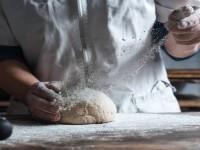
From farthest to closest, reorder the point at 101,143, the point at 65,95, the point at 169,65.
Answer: the point at 169,65
the point at 65,95
the point at 101,143

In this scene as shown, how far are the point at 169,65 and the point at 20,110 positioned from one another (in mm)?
766

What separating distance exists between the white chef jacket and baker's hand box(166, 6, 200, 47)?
0.15 meters

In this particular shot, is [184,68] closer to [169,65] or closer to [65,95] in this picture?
[169,65]

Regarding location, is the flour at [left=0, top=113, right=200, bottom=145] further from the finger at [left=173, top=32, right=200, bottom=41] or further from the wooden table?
the wooden table

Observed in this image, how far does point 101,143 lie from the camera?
73 cm

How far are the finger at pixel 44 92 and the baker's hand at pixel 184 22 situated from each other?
0.92ft

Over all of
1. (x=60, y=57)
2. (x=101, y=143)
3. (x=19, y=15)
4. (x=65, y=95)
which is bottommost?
(x=101, y=143)

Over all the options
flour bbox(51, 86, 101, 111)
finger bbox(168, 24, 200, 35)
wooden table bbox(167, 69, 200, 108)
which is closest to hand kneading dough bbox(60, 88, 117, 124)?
flour bbox(51, 86, 101, 111)

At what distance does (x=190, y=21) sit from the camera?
37.0 inches

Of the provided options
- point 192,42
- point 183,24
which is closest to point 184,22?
point 183,24

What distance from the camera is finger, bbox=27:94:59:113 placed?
36.3 inches

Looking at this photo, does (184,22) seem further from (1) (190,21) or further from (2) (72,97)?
(2) (72,97)

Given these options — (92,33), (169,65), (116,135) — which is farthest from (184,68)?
(116,135)

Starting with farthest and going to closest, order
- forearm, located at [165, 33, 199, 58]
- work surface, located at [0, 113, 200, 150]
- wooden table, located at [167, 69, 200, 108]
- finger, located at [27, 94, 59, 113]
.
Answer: wooden table, located at [167, 69, 200, 108] → forearm, located at [165, 33, 199, 58] → finger, located at [27, 94, 59, 113] → work surface, located at [0, 113, 200, 150]
